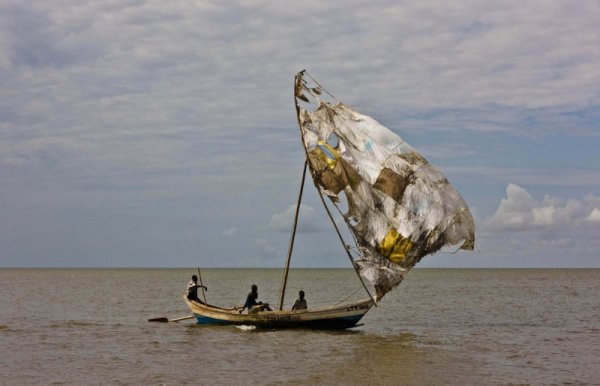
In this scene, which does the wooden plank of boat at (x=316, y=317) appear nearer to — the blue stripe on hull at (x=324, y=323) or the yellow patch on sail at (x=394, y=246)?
the blue stripe on hull at (x=324, y=323)

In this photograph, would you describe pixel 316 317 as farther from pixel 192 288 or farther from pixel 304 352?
pixel 192 288

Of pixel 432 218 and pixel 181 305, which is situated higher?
pixel 432 218

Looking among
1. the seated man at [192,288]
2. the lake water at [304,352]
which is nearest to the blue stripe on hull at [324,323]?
the lake water at [304,352]

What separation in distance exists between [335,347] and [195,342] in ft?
16.9

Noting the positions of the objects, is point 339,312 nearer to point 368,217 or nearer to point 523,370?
point 368,217

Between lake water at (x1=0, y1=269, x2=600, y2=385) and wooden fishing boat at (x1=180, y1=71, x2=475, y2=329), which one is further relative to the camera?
wooden fishing boat at (x1=180, y1=71, x2=475, y2=329)

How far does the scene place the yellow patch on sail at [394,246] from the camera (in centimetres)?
2570

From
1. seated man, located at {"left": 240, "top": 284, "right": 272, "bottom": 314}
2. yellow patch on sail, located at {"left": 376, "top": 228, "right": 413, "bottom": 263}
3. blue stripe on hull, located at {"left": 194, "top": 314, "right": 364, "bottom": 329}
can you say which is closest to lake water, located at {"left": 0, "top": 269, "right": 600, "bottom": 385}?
blue stripe on hull, located at {"left": 194, "top": 314, "right": 364, "bottom": 329}

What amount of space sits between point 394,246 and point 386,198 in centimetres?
171

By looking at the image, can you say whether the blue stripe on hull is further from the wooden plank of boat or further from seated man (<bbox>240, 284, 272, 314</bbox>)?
seated man (<bbox>240, 284, 272, 314</bbox>)

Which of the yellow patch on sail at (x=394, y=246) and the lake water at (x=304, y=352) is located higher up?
the yellow patch on sail at (x=394, y=246)

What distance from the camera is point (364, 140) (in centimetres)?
2653

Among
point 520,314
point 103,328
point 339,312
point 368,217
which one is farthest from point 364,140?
point 520,314

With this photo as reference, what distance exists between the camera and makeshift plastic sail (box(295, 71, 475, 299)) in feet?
83.5
